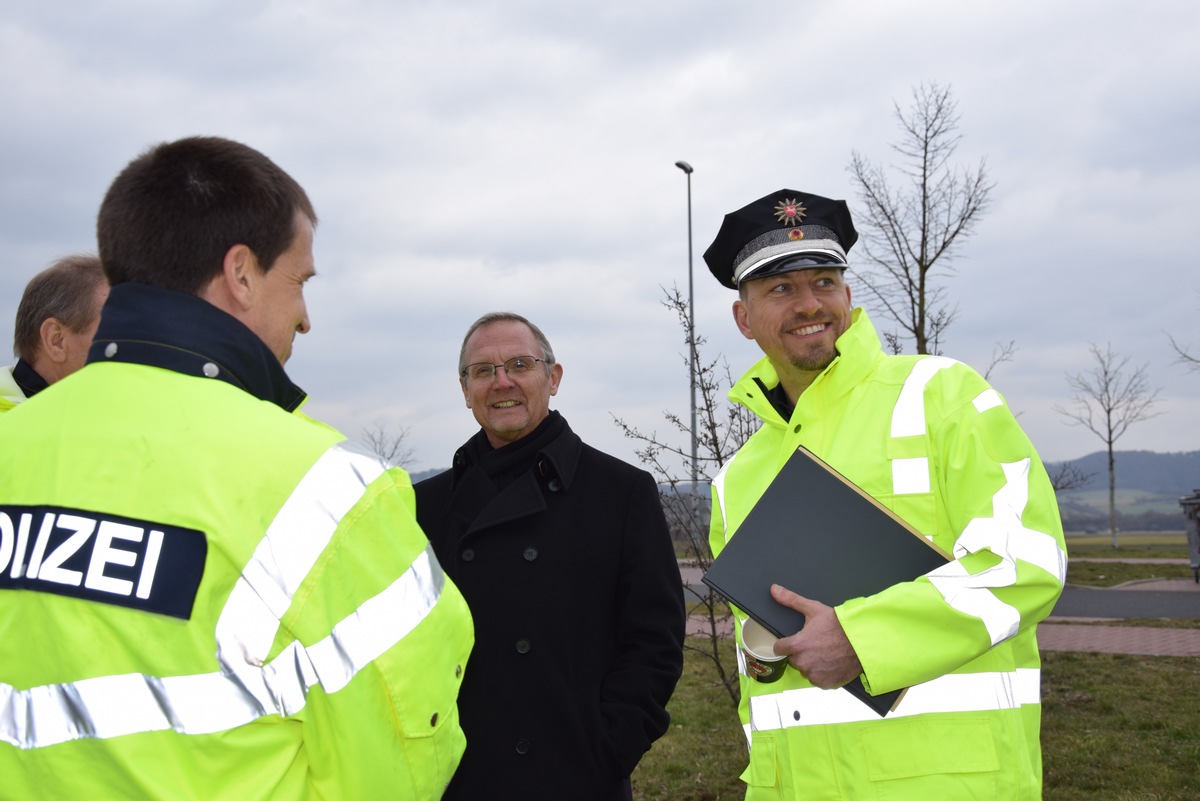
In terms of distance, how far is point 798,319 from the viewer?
2914mm

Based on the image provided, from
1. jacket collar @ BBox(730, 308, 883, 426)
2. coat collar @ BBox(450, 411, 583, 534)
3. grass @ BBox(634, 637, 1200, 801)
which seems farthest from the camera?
grass @ BBox(634, 637, 1200, 801)

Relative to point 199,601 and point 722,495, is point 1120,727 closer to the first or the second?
point 722,495

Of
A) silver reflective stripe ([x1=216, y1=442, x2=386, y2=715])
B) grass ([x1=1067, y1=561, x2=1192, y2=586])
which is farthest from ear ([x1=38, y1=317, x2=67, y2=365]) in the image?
grass ([x1=1067, y1=561, x2=1192, y2=586])

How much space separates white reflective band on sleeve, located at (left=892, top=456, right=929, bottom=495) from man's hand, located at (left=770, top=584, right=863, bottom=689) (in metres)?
0.40

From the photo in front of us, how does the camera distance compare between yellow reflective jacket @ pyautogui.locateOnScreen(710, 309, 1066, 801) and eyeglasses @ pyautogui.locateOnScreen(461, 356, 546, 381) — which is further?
eyeglasses @ pyautogui.locateOnScreen(461, 356, 546, 381)

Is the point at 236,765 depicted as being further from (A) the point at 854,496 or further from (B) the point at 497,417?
(B) the point at 497,417

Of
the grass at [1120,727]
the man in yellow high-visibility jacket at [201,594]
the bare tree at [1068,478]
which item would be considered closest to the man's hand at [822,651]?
the man in yellow high-visibility jacket at [201,594]

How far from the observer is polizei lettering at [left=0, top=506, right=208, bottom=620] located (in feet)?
4.52

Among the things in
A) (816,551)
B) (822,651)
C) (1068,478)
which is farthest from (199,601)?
(1068,478)

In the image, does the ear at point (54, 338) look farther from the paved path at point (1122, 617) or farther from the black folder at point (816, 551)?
the paved path at point (1122, 617)

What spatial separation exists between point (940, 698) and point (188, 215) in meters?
1.92

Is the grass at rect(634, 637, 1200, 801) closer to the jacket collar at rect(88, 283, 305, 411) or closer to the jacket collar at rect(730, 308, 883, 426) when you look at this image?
the jacket collar at rect(730, 308, 883, 426)

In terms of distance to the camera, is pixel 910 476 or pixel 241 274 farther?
pixel 910 476

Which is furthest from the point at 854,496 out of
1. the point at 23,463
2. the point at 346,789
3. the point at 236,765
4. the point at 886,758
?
the point at 23,463
